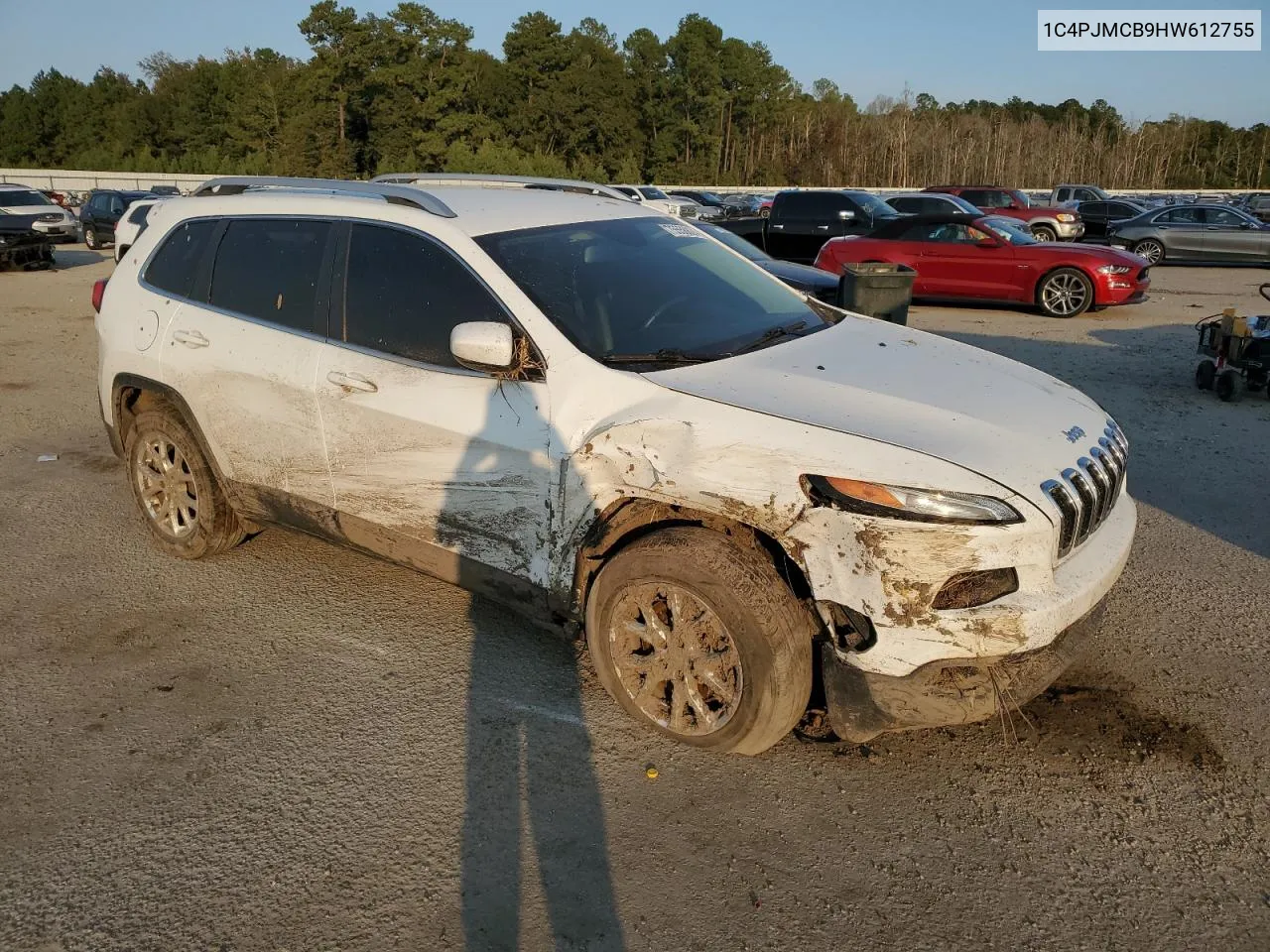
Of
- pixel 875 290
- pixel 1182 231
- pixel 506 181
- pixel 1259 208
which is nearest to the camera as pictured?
pixel 506 181

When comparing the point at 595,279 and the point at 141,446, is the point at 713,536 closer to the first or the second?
the point at 595,279

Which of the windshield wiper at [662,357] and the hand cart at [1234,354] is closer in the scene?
the windshield wiper at [662,357]

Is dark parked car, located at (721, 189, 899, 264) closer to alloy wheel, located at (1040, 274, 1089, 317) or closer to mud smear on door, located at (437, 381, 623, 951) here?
alloy wheel, located at (1040, 274, 1089, 317)

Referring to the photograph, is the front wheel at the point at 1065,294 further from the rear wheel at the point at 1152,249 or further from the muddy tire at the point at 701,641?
the muddy tire at the point at 701,641

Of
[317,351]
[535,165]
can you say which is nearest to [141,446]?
[317,351]

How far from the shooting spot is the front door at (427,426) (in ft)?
11.7

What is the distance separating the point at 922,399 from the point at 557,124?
236 feet

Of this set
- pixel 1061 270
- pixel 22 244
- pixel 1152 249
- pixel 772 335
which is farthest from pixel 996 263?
pixel 22 244

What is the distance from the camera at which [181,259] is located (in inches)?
191

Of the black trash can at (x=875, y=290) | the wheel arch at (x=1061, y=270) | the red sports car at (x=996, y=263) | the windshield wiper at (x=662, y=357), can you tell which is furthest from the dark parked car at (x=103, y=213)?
the windshield wiper at (x=662, y=357)

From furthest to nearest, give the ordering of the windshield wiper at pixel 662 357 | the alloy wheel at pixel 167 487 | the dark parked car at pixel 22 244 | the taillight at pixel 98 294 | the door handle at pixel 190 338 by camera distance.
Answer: the dark parked car at pixel 22 244, the taillight at pixel 98 294, the alloy wheel at pixel 167 487, the door handle at pixel 190 338, the windshield wiper at pixel 662 357

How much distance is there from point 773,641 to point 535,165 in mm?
55004

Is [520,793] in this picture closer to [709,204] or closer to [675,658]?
[675,658]

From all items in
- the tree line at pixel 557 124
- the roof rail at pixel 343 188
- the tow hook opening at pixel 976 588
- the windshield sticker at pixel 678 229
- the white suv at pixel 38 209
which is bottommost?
the tow hook opening at pixel 976 588
